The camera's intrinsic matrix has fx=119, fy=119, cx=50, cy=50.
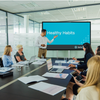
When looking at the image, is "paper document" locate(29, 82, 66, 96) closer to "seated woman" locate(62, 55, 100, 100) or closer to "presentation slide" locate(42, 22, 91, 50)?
"seated woman" locate(62, 55, 100, 100)

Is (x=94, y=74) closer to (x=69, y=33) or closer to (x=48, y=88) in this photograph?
(x=48, y=88)

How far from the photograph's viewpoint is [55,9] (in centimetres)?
571

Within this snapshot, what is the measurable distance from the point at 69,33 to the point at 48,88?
4032 mm

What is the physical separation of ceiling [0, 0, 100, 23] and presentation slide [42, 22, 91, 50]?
0.82m

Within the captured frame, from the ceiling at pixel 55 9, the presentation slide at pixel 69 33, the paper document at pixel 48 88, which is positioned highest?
the ceiling at pixel 55 9

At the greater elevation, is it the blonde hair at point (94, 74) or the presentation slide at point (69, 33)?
the presentation slide at point (69, 33)

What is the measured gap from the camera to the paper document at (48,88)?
1.27 metres

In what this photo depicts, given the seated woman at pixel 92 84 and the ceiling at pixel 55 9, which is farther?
the ceiling at pixel 55 9

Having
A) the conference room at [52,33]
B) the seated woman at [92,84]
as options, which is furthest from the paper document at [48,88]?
the conference room at [52,33]

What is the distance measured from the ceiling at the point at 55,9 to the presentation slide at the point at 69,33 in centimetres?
82

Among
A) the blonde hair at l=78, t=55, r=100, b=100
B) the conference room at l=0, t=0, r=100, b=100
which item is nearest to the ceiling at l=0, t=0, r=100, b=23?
the conference room at l=0, t=0, r=100, b=100

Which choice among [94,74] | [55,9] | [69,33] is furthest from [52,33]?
[94,74]

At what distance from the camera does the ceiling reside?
192 inches

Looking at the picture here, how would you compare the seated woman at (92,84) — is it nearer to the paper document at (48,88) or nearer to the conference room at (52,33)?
the paper document at (48,88)
